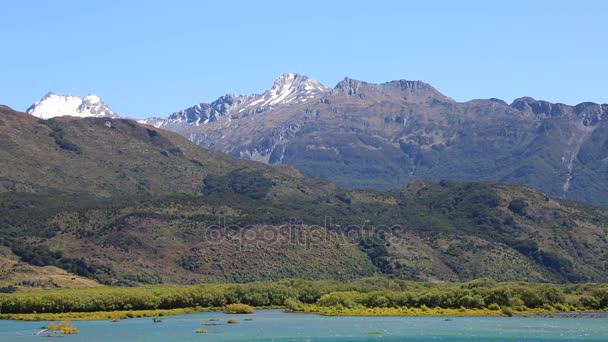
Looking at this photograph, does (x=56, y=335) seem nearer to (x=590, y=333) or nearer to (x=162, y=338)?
(x=162, y=338)

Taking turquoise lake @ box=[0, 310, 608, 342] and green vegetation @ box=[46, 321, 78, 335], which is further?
green vegetation @ box=[46, 321, 78, 335]

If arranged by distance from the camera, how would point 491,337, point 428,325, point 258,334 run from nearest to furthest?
point 491,337, point 258,334, point 428,325

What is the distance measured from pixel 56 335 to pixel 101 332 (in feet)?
28.8

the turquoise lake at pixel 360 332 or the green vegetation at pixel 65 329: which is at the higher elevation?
the green vegetation at pixel 65 329

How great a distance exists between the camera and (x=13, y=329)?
198 m

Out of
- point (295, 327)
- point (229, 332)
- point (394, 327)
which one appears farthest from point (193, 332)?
point (394, 327)

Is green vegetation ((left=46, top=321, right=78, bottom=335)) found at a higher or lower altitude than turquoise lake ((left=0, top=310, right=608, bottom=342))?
higher

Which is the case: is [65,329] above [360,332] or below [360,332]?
above

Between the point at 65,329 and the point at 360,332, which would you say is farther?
the point at 65,329

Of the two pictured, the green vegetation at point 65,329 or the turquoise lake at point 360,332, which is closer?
the turquoise lake at point 360,332

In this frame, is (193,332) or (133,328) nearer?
(193,332)

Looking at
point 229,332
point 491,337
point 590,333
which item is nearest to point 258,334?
point 229,332

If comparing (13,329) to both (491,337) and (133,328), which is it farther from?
(491,337)

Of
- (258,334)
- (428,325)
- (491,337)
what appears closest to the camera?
(491,337)
